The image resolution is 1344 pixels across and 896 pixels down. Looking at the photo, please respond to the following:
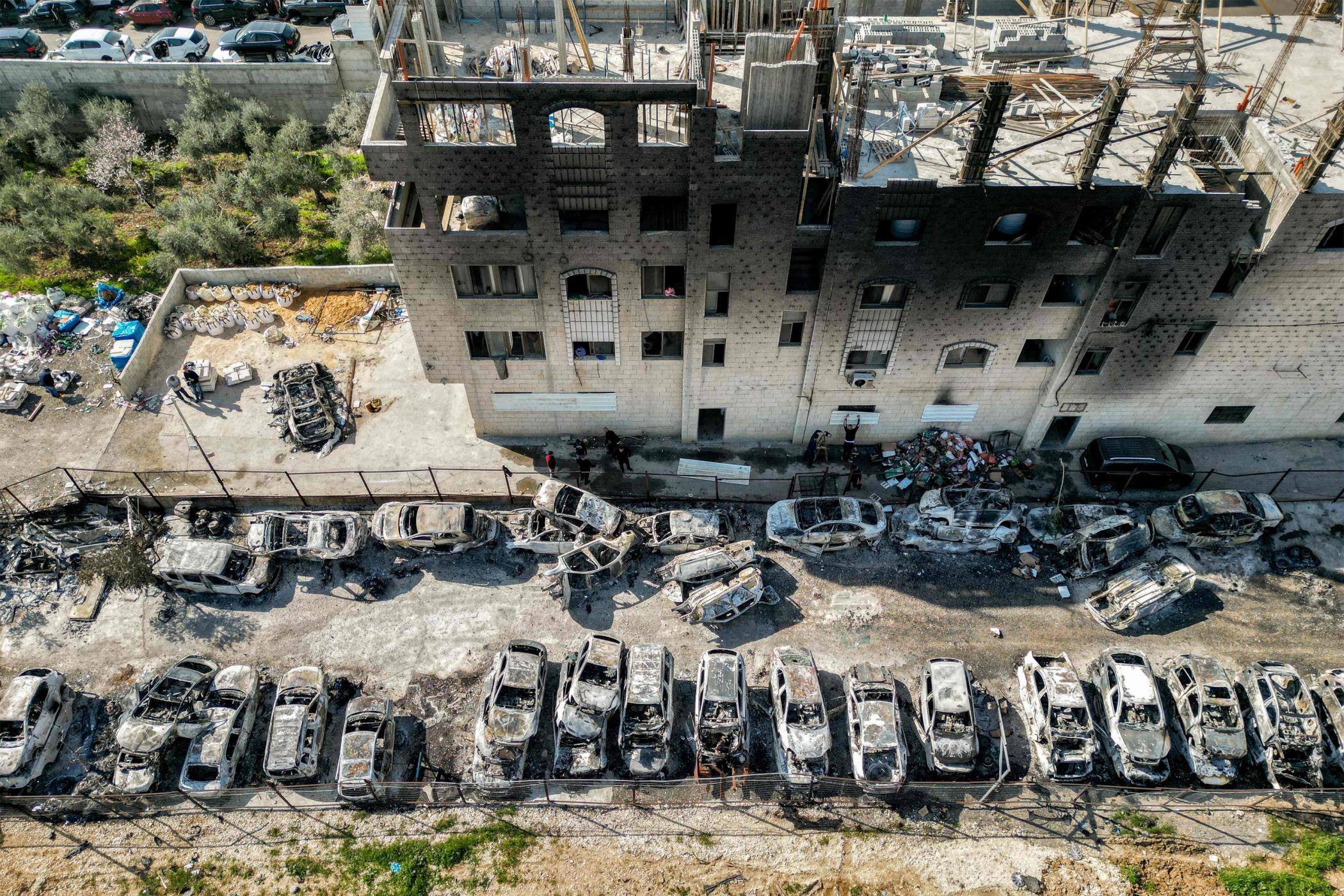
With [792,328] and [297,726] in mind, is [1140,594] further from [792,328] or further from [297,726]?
[297,726]

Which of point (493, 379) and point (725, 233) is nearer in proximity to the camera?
point (725, 233)

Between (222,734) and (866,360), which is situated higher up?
(866,360)

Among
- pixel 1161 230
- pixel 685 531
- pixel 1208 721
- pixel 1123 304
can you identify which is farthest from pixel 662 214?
pixel 1208 721

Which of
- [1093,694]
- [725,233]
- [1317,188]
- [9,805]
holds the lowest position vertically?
[9,805]

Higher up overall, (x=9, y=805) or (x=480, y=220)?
(x=480, y=220)

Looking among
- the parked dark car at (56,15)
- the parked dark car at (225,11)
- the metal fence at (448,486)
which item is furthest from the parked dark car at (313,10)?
the metal fence at (448,486)

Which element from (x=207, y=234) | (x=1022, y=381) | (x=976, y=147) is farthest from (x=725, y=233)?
(x=207, y=234)

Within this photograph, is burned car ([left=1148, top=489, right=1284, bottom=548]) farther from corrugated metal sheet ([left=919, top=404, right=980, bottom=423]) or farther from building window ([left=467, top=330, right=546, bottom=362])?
building window ([left=467, top=330, right=546, bottom=362])

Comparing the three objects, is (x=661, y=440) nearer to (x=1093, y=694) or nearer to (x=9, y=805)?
(x=1093, y=694)

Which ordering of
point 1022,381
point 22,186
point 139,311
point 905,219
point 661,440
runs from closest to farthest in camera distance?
point 905,219 → point 1022,381 → point 661,440 → point 139,311 → point 22,186
